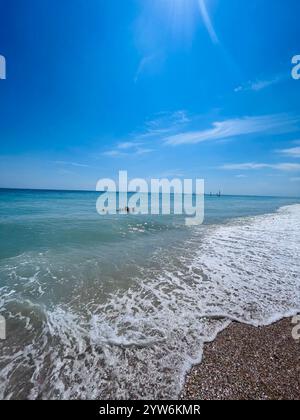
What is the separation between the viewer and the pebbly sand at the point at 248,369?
2.92 meters

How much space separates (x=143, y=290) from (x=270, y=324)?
11.6ft

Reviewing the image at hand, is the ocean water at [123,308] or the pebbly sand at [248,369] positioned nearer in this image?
the pebbly sand at [248,369]

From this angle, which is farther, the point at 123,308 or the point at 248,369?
the point at 123,308

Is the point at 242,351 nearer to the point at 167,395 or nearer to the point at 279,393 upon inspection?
the point at 279,393

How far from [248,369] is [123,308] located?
3151mm

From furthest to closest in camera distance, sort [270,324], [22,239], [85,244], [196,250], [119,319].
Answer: [22,239]
[85,244]
[196,250]
[119,319]
[270,324]

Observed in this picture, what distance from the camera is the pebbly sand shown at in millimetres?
2922

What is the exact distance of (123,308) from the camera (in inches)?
207

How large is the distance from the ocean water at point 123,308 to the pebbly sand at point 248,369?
250mm

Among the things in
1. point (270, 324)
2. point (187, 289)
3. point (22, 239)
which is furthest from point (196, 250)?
point (22, 239)

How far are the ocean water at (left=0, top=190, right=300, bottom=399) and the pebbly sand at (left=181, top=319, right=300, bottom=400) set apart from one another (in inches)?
9.9

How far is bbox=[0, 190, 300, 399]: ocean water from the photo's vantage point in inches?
127

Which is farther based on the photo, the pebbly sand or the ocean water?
the ocean water

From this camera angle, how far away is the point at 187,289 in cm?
629
